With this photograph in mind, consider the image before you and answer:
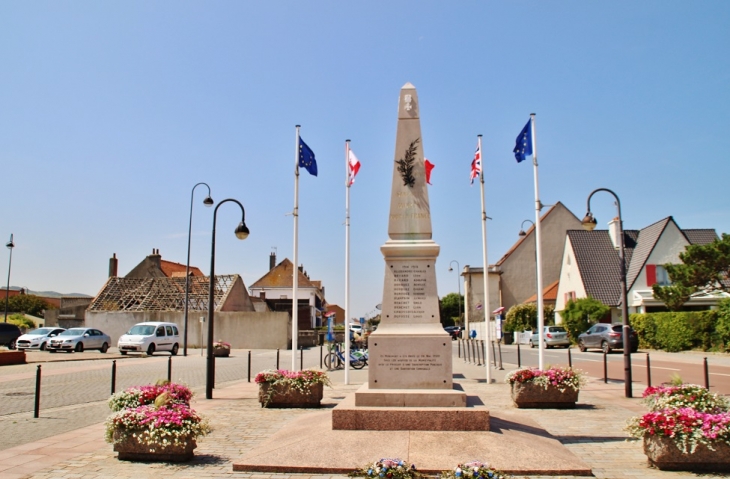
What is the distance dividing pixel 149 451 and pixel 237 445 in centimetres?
149

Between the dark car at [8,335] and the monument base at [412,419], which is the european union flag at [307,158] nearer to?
the monument base at [412,419]

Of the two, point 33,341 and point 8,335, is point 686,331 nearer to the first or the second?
point 33,341

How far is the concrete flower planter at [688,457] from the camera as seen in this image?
7016mm

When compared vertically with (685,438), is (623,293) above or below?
above

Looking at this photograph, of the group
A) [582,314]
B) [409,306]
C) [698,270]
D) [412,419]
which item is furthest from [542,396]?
[582,314]

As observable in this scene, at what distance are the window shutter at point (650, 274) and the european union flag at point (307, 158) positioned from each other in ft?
108

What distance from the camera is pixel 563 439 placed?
9148 millimetres

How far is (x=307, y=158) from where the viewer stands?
16406 mm

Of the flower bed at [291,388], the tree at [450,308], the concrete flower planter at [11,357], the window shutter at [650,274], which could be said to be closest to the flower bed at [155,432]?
the flower bed at [291,388]

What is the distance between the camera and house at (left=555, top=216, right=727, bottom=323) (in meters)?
41.8

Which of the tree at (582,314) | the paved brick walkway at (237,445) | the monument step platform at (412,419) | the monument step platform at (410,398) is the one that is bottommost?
the paved brick walkway at (237,445)

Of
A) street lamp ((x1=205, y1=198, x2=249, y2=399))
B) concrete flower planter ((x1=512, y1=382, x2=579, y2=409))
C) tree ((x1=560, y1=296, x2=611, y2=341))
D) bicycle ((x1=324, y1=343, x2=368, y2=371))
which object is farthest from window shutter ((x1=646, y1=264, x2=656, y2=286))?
street lamp ((x1=205, y1=198, x2=249, y2=399))

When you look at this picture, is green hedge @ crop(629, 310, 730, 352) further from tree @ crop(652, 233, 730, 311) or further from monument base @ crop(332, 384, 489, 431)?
monument base @ crop(332, 384, 489, 431)

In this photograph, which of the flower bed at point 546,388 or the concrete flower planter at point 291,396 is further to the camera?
the concrete flower planter at point 291,396
